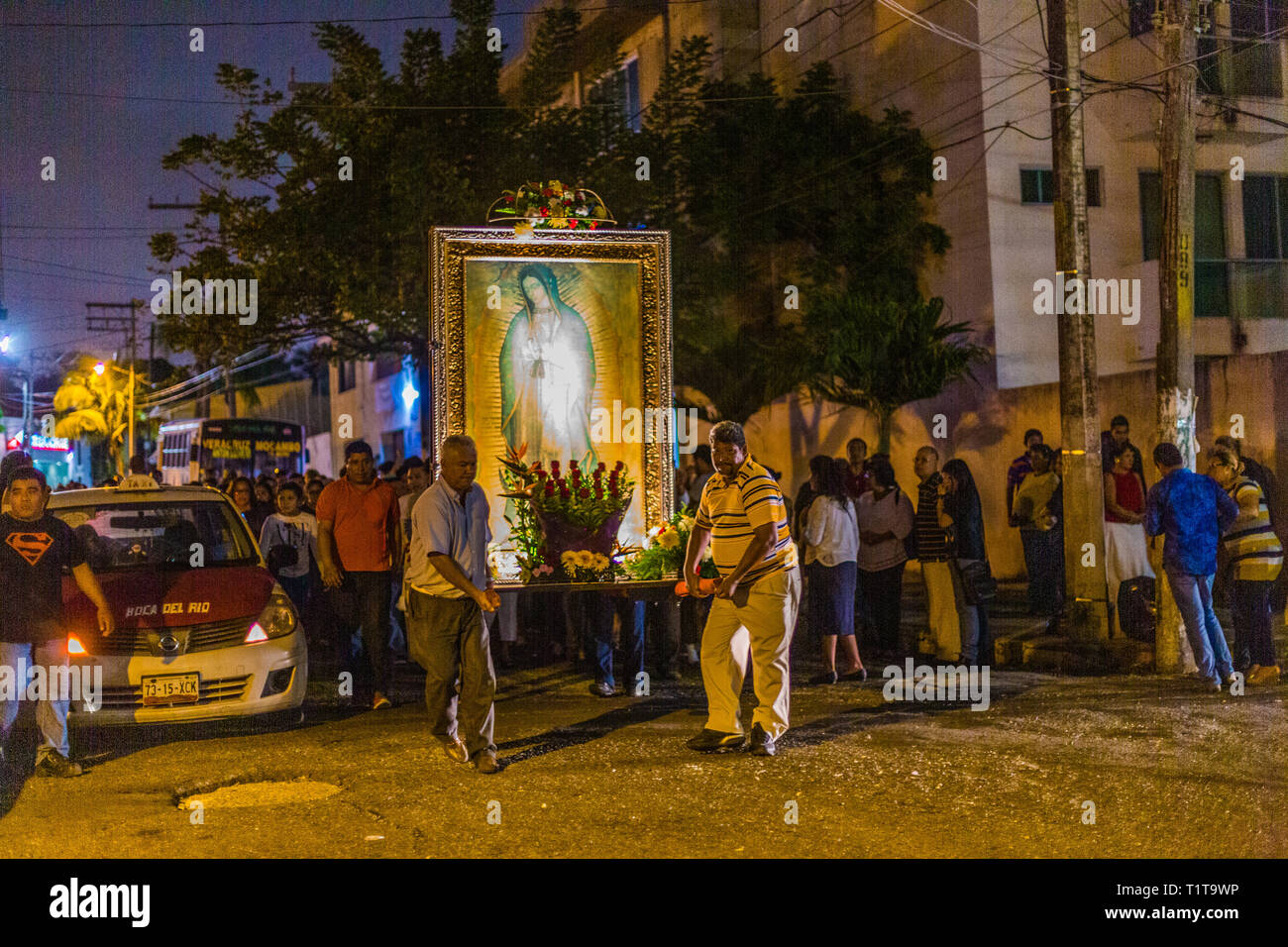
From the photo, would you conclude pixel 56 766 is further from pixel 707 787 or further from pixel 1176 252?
pixel 1176 252

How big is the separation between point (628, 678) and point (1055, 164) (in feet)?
20.3

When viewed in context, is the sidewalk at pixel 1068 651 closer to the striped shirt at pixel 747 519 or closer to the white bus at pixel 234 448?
the striped shirt at pixel 747 519

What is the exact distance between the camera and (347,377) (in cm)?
5650

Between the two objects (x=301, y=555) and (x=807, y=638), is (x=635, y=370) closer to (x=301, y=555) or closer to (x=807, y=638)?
(x=301, y=555)

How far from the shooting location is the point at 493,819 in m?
6.85

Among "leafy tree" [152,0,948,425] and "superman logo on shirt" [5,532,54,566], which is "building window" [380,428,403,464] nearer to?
"leafy tree" [152,0,948,425]

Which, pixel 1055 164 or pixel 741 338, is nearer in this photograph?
pixel 1055 164

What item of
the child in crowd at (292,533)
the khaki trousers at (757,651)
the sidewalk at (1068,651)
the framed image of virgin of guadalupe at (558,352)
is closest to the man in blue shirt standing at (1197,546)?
the sidewalk at (1068,651)

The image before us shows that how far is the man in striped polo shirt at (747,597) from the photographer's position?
326 inches

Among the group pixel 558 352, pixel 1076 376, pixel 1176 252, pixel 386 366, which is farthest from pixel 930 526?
pixel 386 366

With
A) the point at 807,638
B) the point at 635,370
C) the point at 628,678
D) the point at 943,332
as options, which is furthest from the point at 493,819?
the point at 943,332

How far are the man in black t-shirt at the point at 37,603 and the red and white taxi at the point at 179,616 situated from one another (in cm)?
32

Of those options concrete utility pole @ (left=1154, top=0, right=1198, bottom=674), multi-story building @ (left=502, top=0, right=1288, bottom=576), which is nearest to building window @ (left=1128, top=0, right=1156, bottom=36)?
multi-story building @ (left=502, top=0, right=1288, bottom=576)
